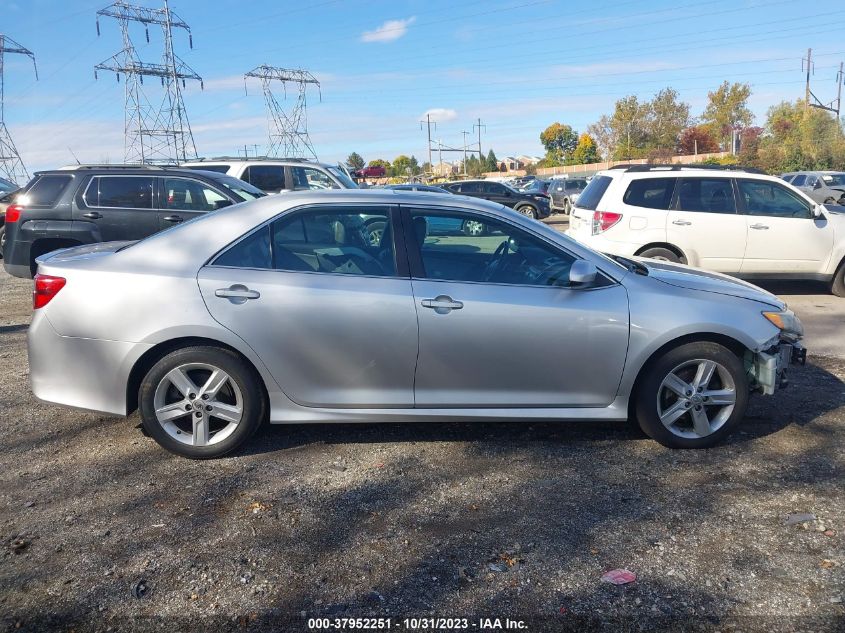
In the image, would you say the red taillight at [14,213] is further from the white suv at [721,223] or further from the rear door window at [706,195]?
the rear door window at [706,195]

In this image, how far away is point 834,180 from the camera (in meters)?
25.4

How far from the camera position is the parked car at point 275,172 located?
45.8 ft

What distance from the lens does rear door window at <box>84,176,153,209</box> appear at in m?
9.25

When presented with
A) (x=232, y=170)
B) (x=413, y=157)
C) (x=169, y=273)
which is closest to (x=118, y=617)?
(x=169, y=273)

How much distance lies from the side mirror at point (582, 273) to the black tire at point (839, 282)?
6877 millimetres

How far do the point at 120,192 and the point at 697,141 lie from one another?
75.4 meters

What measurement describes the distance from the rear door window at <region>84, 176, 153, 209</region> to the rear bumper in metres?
5.48

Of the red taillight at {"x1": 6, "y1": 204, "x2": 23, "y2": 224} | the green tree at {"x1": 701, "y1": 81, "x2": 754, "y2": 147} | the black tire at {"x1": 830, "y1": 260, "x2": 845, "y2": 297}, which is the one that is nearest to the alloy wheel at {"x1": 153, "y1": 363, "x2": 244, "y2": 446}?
the red taillight at {"x1": 6, "y1": 204, "x2": 23, "y2": 224}

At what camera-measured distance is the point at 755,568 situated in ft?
10.2

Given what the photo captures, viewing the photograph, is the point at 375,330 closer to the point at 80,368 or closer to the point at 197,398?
the point at 197,398

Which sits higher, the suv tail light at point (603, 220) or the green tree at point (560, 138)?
the green tree at point (560, 138)

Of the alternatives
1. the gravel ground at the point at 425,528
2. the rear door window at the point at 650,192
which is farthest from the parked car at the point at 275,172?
the gravel ground at the point at 425,528

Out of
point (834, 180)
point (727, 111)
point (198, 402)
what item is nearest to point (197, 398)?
point (198, 402)

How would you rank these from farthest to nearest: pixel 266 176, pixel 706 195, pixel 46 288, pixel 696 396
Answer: pixel 266 176
pixel 706 195
pixel 696 396
pixel 46 288
